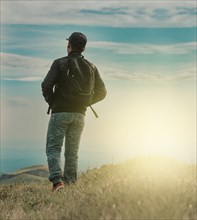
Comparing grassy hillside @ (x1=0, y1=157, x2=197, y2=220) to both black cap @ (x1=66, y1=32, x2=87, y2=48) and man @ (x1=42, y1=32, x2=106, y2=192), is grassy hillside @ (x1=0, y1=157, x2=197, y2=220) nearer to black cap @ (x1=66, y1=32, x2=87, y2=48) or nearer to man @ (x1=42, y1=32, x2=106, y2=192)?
man @ (x1=42, y1=32, x2=106, y2=192)

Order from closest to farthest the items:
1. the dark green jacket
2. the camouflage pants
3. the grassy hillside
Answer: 1. the grassy hillside
2. the dark green jacket
3. the camouflage pants

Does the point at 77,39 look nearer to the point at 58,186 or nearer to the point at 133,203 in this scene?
the point at 58,186

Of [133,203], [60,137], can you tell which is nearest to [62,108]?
[60,137]

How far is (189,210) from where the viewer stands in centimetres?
647

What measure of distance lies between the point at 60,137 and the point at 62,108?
0.71 meters

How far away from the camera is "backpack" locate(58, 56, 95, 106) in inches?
464

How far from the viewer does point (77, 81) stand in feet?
38.9

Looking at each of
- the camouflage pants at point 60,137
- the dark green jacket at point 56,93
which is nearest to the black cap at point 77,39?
the dark green jacket at point 56,93

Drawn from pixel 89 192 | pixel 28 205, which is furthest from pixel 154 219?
pixel 28 205

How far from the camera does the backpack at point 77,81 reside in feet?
38.6

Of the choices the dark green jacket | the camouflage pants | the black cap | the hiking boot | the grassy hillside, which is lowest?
the hiking boot

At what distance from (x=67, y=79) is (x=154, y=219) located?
619 centimetres

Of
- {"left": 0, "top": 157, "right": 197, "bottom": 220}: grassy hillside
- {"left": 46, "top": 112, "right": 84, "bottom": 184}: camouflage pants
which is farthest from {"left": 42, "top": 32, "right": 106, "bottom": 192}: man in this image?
{"left": 0, "top": 157, "right": 197, "bottom": 220}: grassy hillside

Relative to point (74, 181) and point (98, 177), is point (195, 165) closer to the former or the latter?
point (98, 177)
